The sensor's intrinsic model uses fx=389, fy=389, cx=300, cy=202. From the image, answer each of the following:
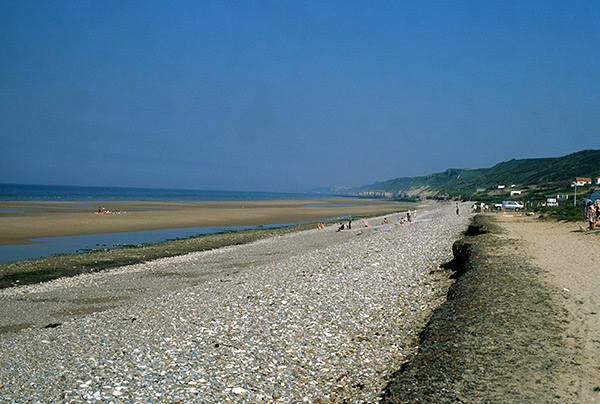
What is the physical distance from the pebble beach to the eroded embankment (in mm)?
785

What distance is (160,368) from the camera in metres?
8.15

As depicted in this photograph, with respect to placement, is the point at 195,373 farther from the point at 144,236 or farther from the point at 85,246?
the point at 144,236

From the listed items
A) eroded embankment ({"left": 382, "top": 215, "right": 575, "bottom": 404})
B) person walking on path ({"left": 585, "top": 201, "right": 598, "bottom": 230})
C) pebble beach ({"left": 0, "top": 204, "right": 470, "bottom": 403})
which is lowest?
pebble beach ({"left": 0, "top": 204, "right": 470, "bottom": 403})

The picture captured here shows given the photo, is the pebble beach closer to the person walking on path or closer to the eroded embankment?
the eroded embankment

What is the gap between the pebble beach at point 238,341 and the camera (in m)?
7.38

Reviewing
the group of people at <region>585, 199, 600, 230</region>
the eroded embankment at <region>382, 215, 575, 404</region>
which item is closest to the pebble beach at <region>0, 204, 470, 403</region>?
the eroded embankment at <region>382, 215, 575, 404</region>

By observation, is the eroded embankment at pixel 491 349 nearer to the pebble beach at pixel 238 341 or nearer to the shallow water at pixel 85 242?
the pebble beach at pixel 238 341

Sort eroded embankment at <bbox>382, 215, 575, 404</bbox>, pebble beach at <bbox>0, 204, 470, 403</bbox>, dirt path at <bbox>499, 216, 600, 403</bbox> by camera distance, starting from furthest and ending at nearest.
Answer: pebble beach at <bbox>0, 204, 470, 403</bbox>
dirt path at <bbox>499, 216, 600, 403</bbox>
eroded embankment at <bbox>382, 215, 575, 404</bbox>

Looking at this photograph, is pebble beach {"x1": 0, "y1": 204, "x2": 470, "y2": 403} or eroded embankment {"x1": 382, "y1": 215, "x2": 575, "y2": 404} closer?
eroded embankment {"x1": 382, "y1": 215, "x2": 575, "y2": 404}

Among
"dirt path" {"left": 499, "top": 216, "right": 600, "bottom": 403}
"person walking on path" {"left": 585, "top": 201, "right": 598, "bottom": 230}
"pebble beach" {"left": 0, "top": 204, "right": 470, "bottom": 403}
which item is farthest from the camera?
"person walking on path" {"left": 585, "top": 201, "right": 598, "bottom": 230}

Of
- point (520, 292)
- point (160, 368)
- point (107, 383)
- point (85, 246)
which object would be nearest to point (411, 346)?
point (520, 292)

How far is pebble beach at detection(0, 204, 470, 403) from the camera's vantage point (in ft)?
24.2

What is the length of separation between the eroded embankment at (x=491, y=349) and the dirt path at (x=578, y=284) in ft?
0.81

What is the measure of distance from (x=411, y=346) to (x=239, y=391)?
4257mm
